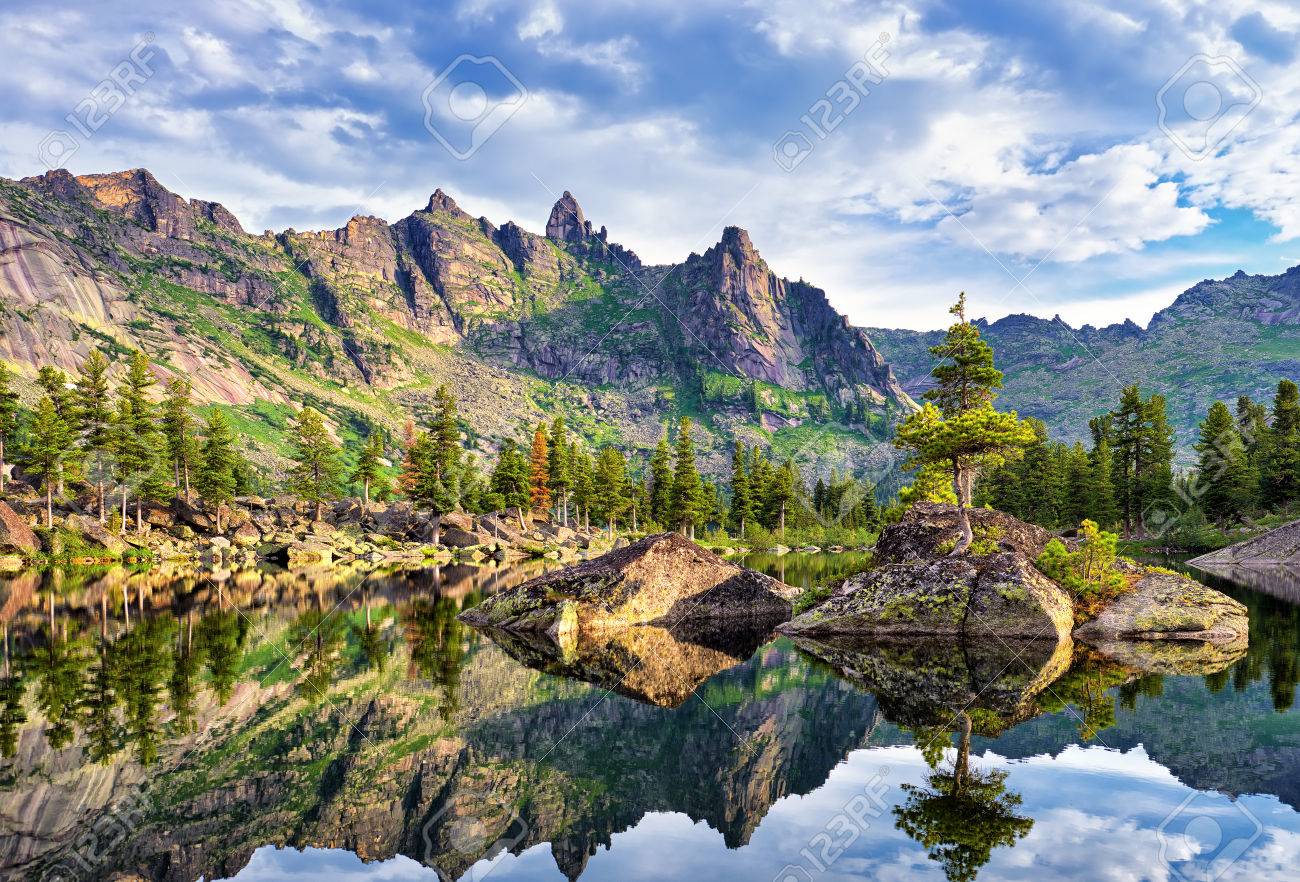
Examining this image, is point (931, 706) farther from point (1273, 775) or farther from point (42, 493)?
point (42, 493)

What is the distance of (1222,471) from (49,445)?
389 feet

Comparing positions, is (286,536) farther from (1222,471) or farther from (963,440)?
(1222,471)

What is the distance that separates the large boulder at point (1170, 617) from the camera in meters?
22.6

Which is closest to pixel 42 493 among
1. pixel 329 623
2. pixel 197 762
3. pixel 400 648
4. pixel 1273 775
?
pixel 329 623

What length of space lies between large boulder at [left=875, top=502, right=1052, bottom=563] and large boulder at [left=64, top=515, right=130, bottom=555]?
64671 mm

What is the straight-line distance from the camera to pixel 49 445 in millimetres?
65250

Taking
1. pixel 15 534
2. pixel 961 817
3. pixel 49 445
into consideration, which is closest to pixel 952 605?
pixel 961 817

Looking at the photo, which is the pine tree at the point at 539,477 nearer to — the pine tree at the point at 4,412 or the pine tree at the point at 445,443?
the pine tree at the point at 445,443

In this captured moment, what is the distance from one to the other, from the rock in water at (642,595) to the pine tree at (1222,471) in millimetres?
73238

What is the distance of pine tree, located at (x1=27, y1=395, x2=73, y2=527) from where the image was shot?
65000 mm

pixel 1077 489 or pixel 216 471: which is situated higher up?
pixel 216 471

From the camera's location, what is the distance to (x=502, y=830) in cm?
863

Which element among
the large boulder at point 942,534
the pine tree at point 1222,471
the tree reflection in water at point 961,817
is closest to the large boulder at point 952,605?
the large boulder at point 942,534

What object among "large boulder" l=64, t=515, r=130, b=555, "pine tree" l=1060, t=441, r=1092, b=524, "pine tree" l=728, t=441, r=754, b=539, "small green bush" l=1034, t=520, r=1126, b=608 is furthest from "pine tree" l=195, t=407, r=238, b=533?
"pine tree" l=1060, t=441, r=1092, b=524
